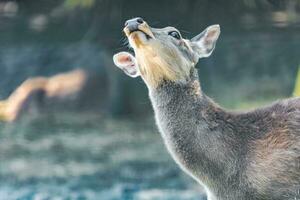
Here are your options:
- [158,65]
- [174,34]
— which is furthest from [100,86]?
[158,65]

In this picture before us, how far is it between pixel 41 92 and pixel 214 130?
323cm

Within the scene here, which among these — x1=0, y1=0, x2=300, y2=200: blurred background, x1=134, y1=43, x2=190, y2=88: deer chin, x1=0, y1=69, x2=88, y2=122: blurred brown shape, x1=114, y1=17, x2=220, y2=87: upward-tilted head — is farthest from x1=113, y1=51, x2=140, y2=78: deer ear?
x1=0, y1=69, x2=88, y2=122: blurred brown shape

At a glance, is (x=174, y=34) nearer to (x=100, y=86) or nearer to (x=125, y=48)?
(x=125, y=48)

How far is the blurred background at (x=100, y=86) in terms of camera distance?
6.68 metres

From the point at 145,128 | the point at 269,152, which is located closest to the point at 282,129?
the point at 269,152

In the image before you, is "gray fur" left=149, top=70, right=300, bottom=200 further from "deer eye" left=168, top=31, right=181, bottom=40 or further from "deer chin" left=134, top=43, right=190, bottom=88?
"deer eye" left=168, top=31, right=181, bottom=40

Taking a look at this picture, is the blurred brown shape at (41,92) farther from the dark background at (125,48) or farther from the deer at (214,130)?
the deer at (214,130)

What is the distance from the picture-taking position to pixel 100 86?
6.85 m

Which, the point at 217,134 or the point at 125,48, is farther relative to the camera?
the point at 125,48

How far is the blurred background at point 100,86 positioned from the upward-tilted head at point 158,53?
2.77 meters

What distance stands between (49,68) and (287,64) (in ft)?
6.09

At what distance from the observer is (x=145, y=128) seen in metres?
6.72

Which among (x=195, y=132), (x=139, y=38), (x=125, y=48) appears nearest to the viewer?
(x=139, y=38)

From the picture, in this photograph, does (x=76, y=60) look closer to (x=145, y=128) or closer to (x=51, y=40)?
(x=51, y=40)
